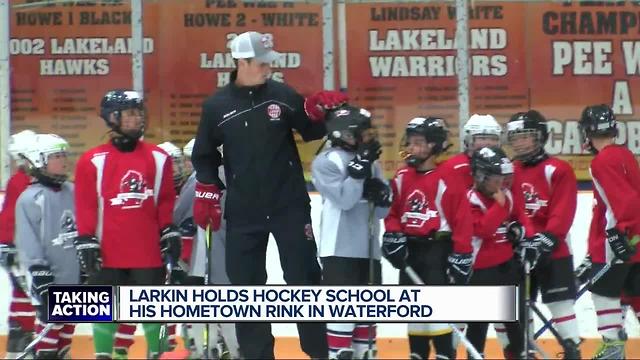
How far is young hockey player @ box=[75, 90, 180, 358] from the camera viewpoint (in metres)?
6.86

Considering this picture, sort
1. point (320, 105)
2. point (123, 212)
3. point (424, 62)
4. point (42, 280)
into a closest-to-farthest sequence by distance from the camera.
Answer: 1. point (320, 105)
2. point (123, 212)
3. point (42, 280)
4. point (424, 62)

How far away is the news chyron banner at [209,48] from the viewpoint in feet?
29.4

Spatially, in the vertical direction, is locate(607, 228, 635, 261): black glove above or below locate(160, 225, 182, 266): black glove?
below

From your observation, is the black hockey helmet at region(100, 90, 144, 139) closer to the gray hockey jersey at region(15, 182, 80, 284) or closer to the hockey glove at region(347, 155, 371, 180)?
the gray hockey jersey at region(15, 182, 80, 284)

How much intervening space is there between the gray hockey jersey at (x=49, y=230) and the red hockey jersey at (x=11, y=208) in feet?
0.67

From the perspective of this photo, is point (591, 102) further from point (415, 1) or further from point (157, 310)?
point (157, 310)

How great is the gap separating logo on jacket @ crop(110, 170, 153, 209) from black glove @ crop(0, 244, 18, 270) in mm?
827

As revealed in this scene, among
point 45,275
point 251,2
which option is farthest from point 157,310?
point 251,2

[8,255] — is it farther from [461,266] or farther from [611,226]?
[611,226]

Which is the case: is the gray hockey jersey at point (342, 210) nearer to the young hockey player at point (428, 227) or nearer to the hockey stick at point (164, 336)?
the young hockey player at point (428, 227)

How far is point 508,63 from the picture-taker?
29.5 feet

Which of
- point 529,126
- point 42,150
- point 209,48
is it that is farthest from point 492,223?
point 209,48

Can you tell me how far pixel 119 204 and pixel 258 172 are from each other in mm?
641

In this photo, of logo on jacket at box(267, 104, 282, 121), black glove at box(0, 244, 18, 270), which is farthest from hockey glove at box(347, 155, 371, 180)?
black glove at box(0, 244, 18, 270)
